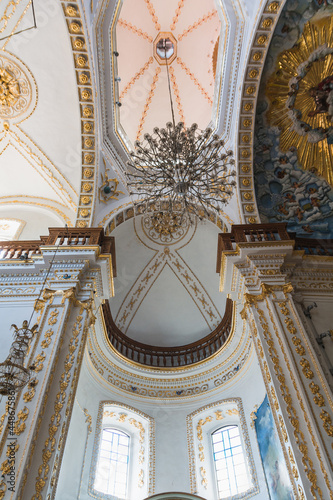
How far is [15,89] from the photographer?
10.8m

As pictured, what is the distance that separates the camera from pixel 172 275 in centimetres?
1327

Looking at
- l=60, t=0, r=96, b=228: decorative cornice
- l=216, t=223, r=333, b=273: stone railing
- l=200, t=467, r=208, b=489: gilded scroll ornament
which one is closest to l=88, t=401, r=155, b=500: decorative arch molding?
l=200, t=467, r=208, b=489: gilded scroll ornament

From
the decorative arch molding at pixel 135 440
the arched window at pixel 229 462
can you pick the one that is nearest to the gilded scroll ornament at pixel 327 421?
the arched window at pixel 229 462

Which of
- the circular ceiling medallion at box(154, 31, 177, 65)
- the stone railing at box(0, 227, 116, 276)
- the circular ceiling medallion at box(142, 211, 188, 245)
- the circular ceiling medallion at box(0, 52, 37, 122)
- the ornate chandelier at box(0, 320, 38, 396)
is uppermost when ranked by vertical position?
the circular ceiling medallion at box(154, 31, 177, 65)

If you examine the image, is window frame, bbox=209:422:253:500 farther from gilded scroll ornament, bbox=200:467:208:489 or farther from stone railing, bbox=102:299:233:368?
stone railing, bbox=102:299:233:368

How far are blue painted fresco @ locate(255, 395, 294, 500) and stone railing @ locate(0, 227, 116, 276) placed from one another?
5286 mm

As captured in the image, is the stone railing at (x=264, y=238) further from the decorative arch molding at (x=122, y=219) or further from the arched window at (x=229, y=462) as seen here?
the arched window at (x=229, y=462)

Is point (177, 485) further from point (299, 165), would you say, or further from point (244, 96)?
point (244, 96)

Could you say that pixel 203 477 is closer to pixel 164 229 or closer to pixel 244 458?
pixel 244 458

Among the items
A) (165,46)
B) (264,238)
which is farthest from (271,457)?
(165,46)

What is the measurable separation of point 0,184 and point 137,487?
9562 millimetres

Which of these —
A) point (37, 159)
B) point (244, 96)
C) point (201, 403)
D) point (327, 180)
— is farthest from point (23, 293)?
point (327, 180)

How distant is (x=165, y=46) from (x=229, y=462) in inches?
551

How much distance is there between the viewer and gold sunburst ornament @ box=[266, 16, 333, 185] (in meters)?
9.91
